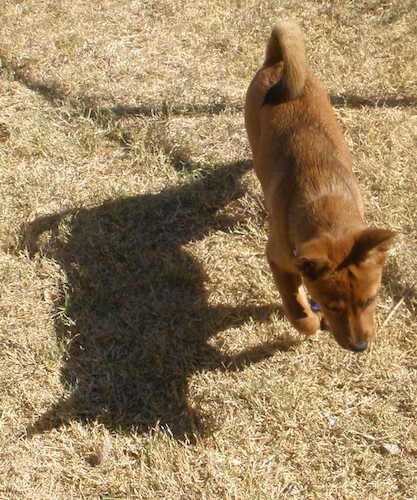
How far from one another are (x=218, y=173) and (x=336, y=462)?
2.14 metres

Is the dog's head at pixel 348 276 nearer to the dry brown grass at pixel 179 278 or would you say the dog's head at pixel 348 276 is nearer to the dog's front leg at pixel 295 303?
the dog's front leg at pixel 295 303

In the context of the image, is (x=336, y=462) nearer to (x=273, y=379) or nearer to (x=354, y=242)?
(x=273, y=379)

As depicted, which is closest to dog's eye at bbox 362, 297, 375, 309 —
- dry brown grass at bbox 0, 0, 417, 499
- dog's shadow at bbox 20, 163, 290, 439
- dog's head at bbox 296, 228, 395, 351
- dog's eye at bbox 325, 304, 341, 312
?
dog's head at bbox 296, 228, 395, 351

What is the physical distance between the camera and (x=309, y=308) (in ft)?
11.1

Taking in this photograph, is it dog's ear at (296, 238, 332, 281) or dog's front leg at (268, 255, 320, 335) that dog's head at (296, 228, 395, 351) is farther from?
dog's front leg at (268, 255, 320, 335)

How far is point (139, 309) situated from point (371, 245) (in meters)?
1.58

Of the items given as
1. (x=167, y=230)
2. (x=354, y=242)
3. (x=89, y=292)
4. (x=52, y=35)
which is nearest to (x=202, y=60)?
(x=52, y=35)

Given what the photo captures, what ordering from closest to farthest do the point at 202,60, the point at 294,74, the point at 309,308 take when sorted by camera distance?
the point at 309,308
the point at 294,74
the point at 202,60

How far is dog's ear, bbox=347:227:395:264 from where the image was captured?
8.85 ft

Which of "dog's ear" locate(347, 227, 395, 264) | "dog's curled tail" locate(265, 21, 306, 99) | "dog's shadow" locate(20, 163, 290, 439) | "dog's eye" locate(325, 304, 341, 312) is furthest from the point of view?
"dog's curled tail" locate(265, 21, 306, 99)

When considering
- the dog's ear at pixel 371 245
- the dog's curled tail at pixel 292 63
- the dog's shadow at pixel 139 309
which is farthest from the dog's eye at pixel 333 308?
the dog's curled tail at pixel 292 63

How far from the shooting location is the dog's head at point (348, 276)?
109 inches

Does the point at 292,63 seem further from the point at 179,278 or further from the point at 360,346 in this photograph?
the point at 360,346

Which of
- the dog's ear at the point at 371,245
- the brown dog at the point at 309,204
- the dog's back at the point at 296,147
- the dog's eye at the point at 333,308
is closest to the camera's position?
the dog's ear at the point at 371,245
